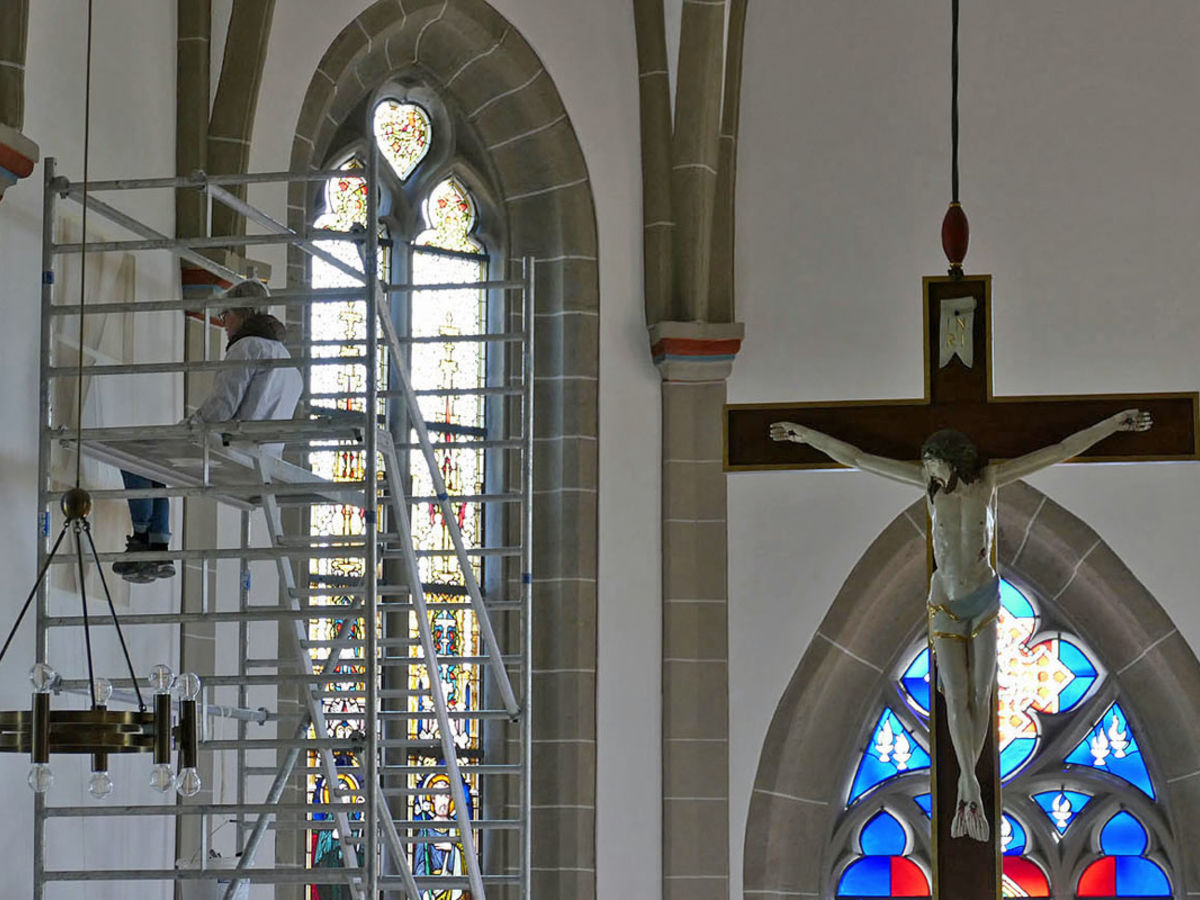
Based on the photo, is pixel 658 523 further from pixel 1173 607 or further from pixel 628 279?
pixel 1173 607

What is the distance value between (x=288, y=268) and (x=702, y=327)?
1800 millimetres

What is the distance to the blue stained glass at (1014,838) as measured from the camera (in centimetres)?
1000

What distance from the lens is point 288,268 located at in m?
9.45

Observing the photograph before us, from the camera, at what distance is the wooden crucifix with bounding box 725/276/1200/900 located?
23.3 feet

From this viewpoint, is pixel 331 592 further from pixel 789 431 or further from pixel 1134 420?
pixel 1134 420

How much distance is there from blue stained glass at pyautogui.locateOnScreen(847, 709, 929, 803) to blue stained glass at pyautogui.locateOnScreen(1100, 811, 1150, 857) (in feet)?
2.79

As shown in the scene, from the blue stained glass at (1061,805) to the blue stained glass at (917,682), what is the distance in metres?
0.64

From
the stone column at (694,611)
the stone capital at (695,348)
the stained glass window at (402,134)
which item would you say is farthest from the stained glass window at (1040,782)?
the stained glass window at (402,134)

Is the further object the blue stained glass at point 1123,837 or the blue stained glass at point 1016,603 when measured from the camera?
the blue stained glass at point 1016,603

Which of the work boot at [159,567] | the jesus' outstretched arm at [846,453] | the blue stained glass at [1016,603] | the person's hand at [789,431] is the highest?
the person's hand at [789,431]

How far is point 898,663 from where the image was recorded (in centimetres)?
999

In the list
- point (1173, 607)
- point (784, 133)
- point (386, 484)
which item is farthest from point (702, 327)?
point (1173, 607)

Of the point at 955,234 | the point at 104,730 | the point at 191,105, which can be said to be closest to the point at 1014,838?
the point at 955,234

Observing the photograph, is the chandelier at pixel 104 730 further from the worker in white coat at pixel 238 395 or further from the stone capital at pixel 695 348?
the stone capital at pixel 695 348
